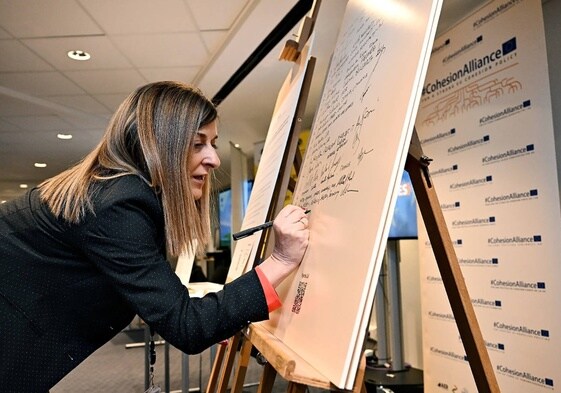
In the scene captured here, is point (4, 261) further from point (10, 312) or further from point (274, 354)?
point (274, 354)

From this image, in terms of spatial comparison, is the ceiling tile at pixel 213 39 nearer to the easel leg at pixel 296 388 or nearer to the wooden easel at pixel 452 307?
the wooden easel at pixel 452 307

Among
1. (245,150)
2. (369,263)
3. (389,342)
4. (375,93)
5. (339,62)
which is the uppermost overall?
(245,150)

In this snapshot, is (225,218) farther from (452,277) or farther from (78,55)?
(452,277)

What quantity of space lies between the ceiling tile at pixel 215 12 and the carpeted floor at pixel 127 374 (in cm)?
229

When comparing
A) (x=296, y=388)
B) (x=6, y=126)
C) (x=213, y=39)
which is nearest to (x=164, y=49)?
(x=213, y=39)

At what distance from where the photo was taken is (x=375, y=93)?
780 mm

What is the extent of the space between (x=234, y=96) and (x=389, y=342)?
102 inches

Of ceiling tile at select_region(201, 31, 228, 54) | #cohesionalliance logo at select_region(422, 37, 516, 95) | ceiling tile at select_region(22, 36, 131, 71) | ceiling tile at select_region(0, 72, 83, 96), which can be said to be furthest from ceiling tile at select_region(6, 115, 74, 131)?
#cohesionalliance logo at select_region(422, 37, 516, 95)

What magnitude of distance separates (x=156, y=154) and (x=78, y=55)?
2790mm

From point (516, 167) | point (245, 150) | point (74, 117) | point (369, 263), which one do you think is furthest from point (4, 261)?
point (245, 150)

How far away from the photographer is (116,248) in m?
0.78

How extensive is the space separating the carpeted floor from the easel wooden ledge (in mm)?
2620

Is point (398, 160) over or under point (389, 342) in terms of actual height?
over

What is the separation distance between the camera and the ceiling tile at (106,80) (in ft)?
11.5
